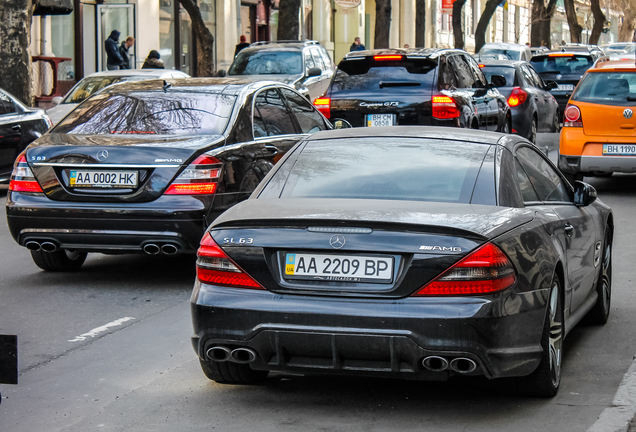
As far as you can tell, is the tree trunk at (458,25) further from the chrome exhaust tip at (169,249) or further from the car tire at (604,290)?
the car tire at (604,290)

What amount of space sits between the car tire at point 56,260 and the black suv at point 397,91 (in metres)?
5.40

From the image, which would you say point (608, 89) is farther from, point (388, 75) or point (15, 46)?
point (15, 46)

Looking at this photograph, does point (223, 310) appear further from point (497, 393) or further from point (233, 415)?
point (497, 393)

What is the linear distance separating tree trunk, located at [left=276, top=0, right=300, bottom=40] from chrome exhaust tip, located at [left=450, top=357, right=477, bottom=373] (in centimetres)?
2228

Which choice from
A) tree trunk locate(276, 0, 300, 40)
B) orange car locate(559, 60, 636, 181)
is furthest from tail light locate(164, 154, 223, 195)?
tree trunk locate(276, 0, 300, 40)

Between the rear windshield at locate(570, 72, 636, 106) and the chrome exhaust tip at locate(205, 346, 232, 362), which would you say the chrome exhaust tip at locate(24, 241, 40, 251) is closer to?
the chrome exhaust tip at locate(205, 346, 232, 362)

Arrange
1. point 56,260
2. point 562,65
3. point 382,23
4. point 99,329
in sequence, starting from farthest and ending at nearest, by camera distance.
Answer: point 382,23 < point 562,65 < point 56,260 < point 99,329

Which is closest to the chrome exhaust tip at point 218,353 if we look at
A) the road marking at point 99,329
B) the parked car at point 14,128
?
the road marking at point 99,329

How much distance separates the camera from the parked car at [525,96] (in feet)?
63.8

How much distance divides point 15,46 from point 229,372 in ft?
47.6

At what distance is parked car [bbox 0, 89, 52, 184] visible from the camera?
14156 mm

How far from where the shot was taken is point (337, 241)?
4.72m

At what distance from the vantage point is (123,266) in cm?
927

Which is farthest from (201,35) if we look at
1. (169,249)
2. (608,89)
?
(169,249)
